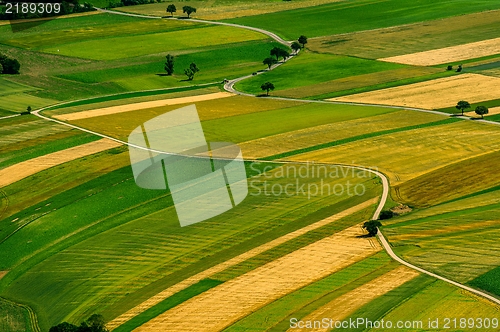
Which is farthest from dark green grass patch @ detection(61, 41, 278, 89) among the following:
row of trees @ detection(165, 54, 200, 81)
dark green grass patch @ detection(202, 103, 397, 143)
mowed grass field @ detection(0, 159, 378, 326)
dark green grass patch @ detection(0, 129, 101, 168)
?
mowed grass field @ detection(0, 159, 378, 326)

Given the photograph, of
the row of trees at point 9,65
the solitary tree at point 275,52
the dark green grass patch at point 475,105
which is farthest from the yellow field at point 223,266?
the row of trees at point 9,65

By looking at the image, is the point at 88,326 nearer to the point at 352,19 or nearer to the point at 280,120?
the point at 280,120

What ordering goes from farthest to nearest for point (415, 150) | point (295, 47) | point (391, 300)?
point (295, 47) < point (415, 150) < point (391, 300)

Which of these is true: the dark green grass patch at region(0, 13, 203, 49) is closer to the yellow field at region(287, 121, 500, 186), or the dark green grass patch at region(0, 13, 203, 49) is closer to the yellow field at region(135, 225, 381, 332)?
the yellow field at region(287, 121, 500, 186)

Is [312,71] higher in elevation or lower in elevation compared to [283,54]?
lower

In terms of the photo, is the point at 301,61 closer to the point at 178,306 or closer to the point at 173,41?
the point at 173,41

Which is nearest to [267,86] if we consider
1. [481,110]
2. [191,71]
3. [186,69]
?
[191,71]
